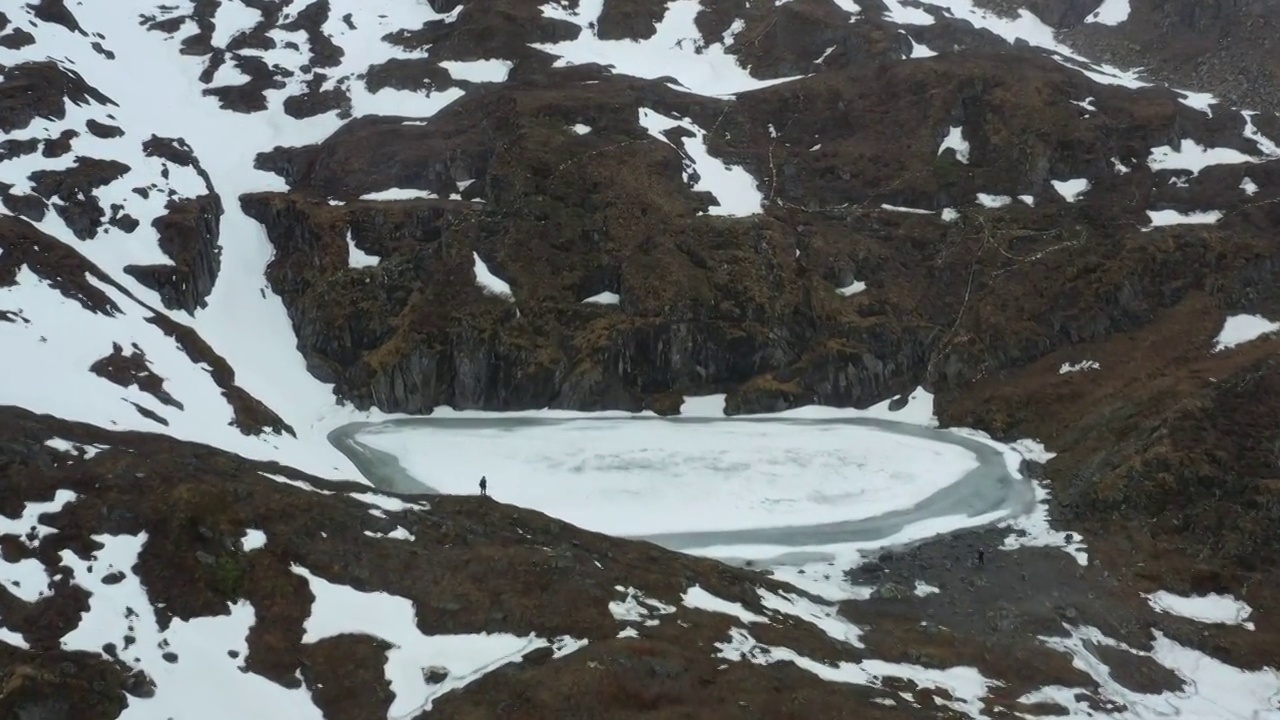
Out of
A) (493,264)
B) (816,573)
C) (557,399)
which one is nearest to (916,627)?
(816,573)

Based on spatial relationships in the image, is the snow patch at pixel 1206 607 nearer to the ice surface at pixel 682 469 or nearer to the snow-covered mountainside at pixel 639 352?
the snow-covered mountainside at pixel 639 352

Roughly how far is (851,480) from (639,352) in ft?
67.7

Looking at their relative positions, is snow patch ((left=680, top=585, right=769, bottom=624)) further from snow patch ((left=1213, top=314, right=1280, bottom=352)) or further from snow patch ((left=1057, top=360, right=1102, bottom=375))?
snow patch ((left=1213, top=314, right=1280, bottom=352))

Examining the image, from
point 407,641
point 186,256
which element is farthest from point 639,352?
point 407,641

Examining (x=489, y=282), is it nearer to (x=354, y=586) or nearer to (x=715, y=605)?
(x=354, y=586)

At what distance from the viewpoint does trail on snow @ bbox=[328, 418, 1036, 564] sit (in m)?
38.2

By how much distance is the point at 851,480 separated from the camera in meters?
44.6

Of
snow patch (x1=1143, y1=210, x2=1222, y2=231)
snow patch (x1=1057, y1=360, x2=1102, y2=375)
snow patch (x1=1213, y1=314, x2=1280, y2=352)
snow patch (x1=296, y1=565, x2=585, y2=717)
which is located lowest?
snow patch (x1=296, y1=565, x2=585, y2=717)

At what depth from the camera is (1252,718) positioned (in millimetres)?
24812

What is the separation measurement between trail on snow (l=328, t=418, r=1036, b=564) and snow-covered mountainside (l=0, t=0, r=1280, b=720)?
0.41m

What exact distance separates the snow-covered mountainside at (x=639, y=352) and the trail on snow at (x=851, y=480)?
16.2 inches

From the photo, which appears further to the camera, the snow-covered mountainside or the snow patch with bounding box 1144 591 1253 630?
the snow patch with bounding box 1144 591 1253 630

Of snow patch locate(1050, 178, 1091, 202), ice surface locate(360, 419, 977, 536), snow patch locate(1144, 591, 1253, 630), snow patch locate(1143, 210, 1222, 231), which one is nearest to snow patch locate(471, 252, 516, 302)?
ice surface locate(360, 419, 977, 536)

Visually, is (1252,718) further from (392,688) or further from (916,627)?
(392,688)
